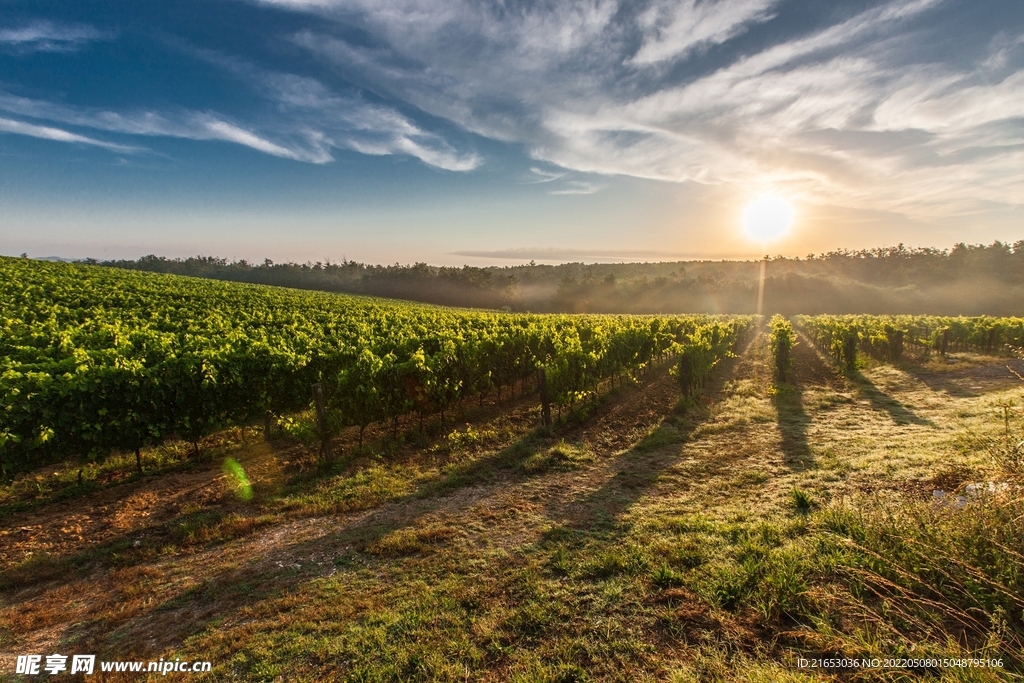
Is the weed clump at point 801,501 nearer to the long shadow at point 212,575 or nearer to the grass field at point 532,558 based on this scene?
the grass field at point 532,558

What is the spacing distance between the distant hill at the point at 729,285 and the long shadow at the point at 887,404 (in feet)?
203

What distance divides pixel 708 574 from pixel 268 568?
228 inches

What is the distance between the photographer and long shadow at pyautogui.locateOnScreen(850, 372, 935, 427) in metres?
11.2

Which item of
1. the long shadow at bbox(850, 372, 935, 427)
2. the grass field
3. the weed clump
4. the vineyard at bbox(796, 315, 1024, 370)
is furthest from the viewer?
the vineyard at bbox(796, 315, 1024, 370)

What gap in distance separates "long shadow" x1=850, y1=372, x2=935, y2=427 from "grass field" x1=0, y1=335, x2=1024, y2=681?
0.68 metres

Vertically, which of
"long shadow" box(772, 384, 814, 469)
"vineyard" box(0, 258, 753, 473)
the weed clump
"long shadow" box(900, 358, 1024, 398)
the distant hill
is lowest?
"long shadow" box(772, 384, 814, 469)

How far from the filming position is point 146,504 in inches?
290

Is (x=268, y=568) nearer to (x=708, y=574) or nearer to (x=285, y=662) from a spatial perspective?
(x=285, y=662)

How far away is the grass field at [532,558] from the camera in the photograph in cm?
386

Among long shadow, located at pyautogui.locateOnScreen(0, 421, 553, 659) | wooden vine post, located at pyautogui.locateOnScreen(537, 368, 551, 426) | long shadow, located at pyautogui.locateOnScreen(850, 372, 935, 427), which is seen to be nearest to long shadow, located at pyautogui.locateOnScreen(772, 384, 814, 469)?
long shadow, located at pyautogui.locateOnScreen(850, 372, 935, 427)

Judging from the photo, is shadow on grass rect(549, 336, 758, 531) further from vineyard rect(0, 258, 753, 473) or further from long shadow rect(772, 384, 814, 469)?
vineyard rect(0, 258, 753, 473)

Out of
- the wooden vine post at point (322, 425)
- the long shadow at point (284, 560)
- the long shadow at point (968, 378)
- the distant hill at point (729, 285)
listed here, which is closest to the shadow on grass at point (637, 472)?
the long shadow at point (284, 560)

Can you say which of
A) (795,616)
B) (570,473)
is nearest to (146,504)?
(570,473)

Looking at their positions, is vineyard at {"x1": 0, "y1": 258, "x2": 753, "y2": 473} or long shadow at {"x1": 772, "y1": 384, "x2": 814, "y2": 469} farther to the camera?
long shadow at {"x1": 772, "y1": 384, "x2": 814, "y2": 469}
